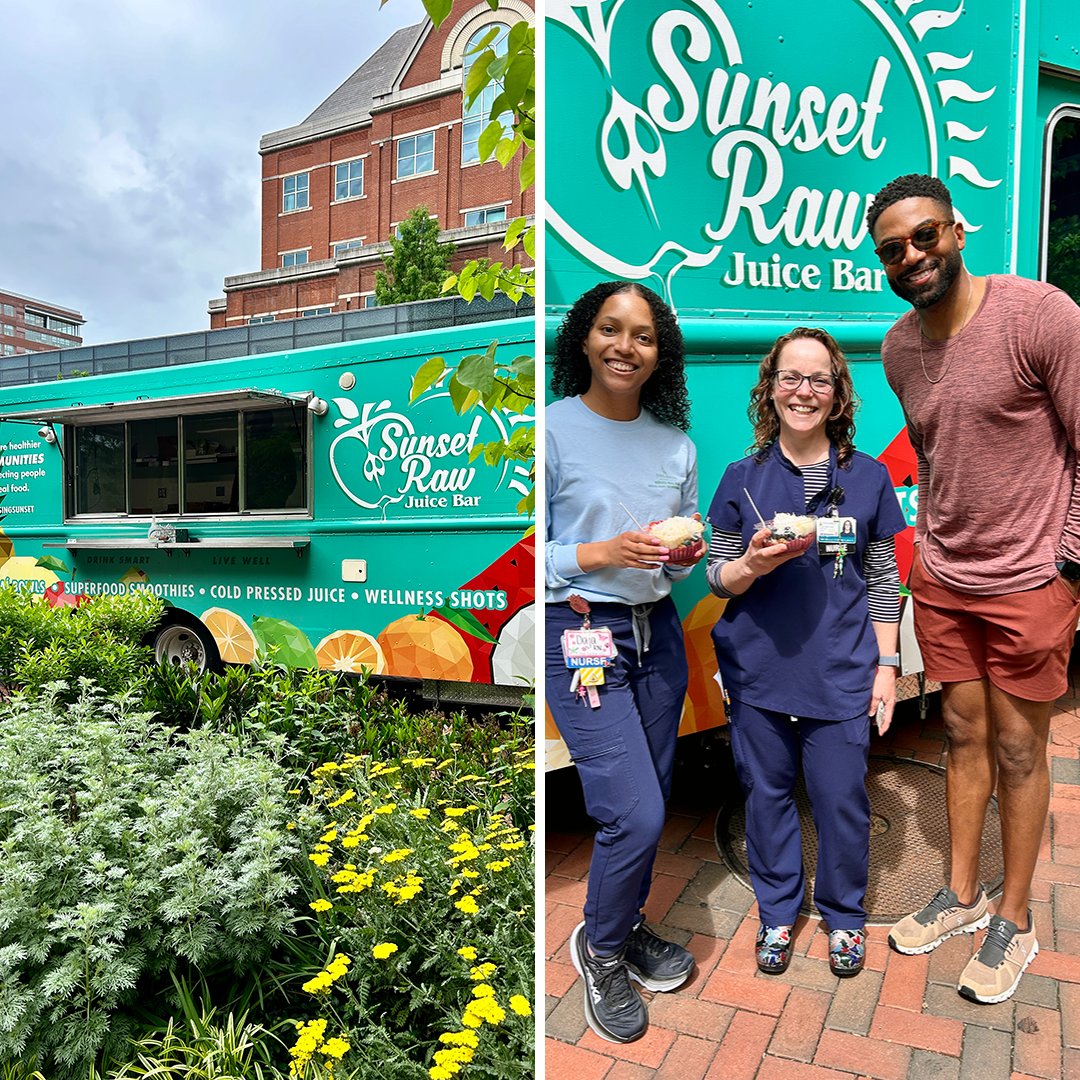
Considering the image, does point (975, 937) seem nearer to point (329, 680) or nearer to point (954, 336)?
point (954, 336)

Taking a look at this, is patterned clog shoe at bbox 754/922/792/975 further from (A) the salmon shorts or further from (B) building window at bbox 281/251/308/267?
(B) building window at bbox 281/251/308/267

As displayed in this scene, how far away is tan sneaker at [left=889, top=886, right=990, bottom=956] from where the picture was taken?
3.68 ft

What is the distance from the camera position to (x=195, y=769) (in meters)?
2.52

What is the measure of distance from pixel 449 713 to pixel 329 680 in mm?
913

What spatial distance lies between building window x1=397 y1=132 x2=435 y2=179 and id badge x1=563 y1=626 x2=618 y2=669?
16.8m

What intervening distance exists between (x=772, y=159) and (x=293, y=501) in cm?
397

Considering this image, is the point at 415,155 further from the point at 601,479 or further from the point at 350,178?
the point at 601,479

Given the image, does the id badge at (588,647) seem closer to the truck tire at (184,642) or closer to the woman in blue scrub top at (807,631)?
the woman in blue scrub top at (807,631)

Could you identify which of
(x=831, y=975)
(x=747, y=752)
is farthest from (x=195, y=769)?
(x=831, y=975)

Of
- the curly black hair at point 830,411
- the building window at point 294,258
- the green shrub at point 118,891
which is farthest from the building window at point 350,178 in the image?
the curly black hair at point 830,411

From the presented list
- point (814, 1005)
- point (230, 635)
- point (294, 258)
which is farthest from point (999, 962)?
point (294, 258)

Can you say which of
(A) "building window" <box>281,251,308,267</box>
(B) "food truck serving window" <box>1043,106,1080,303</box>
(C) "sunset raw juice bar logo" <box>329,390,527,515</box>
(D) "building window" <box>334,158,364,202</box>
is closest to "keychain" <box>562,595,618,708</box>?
(B) "food truck serving window" <box>1043,106,1080,303</box>

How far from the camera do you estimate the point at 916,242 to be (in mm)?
1009

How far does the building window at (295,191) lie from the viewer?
835 inches
